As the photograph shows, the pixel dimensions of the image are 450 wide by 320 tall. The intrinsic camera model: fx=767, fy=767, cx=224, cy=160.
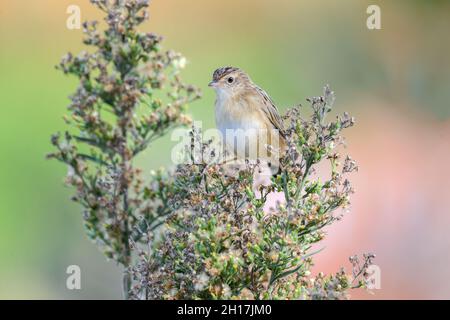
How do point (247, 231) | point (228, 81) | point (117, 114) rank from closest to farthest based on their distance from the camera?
point (117, 114)
point (247, 231)
point (228, 81)

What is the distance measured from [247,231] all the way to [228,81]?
8.26ft

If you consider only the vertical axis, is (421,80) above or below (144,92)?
above

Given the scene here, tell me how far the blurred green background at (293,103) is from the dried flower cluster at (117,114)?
2757mm

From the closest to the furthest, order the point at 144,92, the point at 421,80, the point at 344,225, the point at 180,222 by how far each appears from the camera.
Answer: the point at 144,92 → the point at 180,222 → the point at 344,225 → the point at 421,80

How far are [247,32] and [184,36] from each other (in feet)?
2.22

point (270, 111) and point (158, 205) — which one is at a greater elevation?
point (270, 111)

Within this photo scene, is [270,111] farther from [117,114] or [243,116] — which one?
[117,114]

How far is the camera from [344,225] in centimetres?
520

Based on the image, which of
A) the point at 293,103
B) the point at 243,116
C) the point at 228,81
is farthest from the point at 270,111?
the point at 293,103

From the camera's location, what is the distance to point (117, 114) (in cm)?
228

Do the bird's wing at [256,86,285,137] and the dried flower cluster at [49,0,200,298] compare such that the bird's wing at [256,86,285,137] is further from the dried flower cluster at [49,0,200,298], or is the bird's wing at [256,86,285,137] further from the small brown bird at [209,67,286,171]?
the dried flower cluster at [49,0,200,298]

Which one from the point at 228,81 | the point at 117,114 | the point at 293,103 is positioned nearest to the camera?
the point at 117,114
